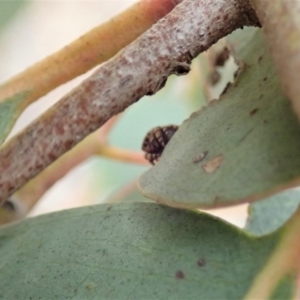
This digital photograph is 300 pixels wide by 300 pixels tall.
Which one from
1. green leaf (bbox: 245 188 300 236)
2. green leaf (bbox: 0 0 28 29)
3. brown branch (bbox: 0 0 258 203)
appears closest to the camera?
brown branch (bbox: 0 0 258 203)

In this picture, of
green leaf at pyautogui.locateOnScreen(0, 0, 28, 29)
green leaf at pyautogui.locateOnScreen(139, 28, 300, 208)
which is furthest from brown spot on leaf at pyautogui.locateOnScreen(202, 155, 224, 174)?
green leaf at pyautogui.locateOnScreen(0, 0, 28, 29)

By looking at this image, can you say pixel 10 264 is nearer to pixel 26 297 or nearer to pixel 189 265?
pixel 26 297

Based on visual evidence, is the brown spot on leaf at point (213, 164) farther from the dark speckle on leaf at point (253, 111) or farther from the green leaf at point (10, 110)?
the green leaf at point (10, 110)

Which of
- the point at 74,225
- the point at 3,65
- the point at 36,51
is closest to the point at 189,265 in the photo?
the point at 74,225

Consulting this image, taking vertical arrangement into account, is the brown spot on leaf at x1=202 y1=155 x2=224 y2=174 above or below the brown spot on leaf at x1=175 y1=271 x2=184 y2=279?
above

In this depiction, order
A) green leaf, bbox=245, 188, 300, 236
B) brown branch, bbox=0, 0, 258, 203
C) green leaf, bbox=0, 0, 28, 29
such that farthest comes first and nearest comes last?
green leaf, bbox=0, 0, 28, 29
green leaf, bbox=245, 188, 300, 236
brown branch, bbox=0, 0, 258, 203

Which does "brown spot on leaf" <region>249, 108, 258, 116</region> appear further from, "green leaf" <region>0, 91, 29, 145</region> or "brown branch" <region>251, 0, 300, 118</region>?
"green leaf" <region>0, 91, 29, 145</region>

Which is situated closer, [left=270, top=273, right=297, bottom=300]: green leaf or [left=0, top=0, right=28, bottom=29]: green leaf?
[left=270, top=273, right=297, bottom=300]: green leaf

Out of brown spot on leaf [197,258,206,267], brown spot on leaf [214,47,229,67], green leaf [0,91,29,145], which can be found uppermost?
brown spot on leaf [214,47,229,67]
